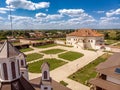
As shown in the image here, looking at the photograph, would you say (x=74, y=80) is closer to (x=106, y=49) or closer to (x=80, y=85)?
(x=80, y=85)

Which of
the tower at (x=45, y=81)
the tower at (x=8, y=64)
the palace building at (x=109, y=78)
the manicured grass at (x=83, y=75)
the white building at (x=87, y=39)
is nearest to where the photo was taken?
the tower at (x=8, y=64)

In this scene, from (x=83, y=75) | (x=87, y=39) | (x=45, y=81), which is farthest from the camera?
(x=87, y=39)

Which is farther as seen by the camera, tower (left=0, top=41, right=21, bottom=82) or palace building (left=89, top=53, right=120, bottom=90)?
palace building (left=89, top=53, right=120, bottom=90)

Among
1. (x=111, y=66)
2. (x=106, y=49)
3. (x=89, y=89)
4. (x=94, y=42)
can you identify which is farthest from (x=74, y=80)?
(x=94, y=42)

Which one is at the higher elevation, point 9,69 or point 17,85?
point 9,69

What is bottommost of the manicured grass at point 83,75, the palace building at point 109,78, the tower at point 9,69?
the manicured grass at point 83,75

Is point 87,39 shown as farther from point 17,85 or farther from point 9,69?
point 9,69

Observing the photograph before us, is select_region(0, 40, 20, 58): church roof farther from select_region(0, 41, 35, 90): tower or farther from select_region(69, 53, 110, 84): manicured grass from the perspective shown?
select_region(69, 53, 110, 84): manicured grass

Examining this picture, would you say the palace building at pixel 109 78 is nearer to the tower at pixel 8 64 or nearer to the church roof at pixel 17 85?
the church roof at pixel 17 85

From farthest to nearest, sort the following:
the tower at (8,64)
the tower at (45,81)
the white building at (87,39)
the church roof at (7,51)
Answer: the white building at (87,39) → the tower at (45,81) → the church roof at (7,51) → the tower at (8,64)

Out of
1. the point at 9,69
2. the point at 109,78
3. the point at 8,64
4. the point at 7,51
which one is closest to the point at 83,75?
the point at 109,78

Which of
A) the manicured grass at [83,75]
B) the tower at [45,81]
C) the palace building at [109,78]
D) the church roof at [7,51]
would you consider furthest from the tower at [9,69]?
the manicured grass at [83,75]

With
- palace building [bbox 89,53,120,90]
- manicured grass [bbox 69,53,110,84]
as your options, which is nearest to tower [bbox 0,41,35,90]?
palace building [bbox 89,53,120,90]
